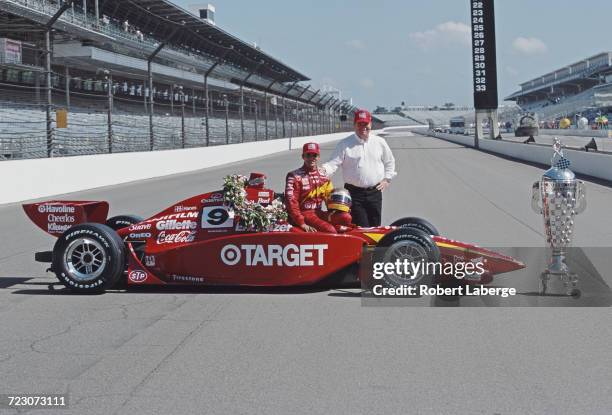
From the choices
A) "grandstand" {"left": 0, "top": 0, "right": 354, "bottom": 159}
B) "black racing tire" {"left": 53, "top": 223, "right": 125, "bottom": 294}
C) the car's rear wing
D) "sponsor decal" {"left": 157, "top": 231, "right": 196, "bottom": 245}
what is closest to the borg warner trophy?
"sponsor decal" {"left": 157, "top": 231, "right": 196, "bottom": 245}

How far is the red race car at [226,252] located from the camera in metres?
6.55

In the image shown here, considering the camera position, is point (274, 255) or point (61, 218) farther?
point (61, 218)

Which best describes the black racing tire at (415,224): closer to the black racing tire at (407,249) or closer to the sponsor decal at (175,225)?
the black racing tire at (407,249)

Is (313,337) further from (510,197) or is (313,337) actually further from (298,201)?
(510,197)

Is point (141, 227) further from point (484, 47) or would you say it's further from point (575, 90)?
point (575, 90)

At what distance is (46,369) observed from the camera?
4.60 metres

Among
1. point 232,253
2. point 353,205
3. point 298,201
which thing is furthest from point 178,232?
point 353,205

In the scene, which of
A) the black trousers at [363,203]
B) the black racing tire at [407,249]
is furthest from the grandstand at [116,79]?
the black racing tire at [407,249]

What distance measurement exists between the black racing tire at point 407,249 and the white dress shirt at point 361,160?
3.69ft

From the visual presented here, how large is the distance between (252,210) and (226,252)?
0.41m

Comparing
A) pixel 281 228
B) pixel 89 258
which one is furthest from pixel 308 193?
pixel 89 258

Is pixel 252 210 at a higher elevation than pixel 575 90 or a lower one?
lower

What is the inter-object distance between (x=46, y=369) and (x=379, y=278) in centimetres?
288

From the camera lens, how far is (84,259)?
6.86 meters
